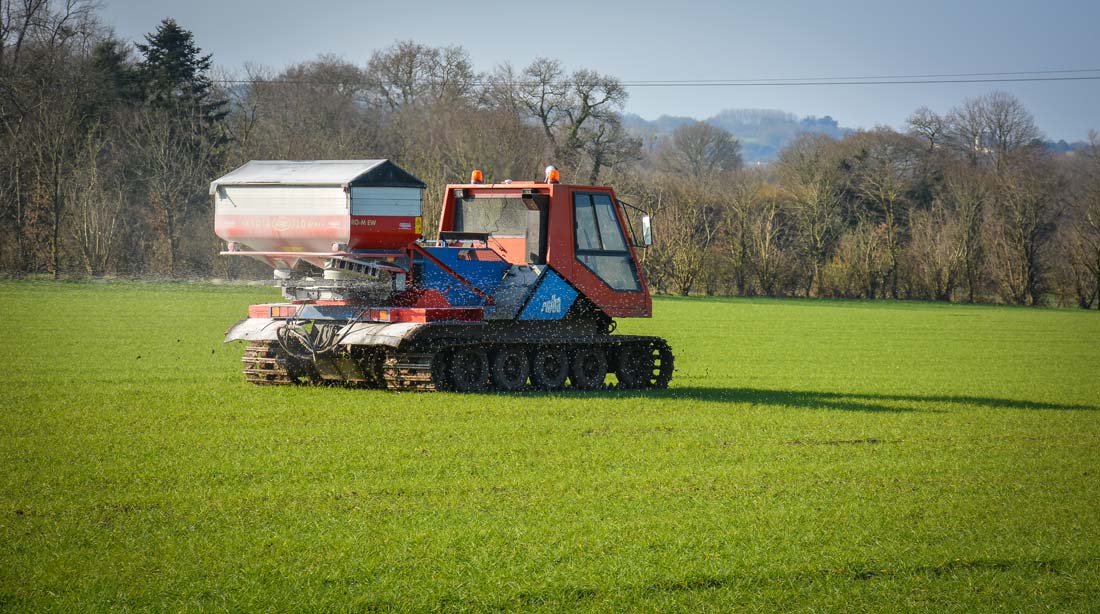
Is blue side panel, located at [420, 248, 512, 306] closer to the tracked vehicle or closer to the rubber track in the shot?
the tracked vehicle

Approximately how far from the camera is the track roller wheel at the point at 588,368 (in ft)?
64.2

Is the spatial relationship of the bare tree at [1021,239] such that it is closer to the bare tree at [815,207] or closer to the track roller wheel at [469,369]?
the bare tree at [815,207]

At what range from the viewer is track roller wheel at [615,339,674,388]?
20.3 metres

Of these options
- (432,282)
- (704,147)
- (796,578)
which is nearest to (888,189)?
(432,282)

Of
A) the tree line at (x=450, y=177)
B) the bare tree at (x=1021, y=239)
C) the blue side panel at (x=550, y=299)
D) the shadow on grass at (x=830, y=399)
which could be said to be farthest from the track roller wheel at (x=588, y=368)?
the bare tree at (x=1021, y=239)

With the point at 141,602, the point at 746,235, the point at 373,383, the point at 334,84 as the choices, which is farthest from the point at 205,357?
the point at 334,84

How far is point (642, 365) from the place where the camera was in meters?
20.4

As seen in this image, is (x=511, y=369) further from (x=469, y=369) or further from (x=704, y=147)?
(x=704, y=147)

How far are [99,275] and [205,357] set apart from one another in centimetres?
2989

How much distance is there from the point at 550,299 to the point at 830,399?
176 inches

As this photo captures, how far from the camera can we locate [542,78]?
6856cm

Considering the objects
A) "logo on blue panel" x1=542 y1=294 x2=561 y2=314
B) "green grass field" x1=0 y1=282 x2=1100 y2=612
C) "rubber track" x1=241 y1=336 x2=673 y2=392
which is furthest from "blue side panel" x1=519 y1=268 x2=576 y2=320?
"green grass field" x1=0 y1=282 x2=1100 y2=612

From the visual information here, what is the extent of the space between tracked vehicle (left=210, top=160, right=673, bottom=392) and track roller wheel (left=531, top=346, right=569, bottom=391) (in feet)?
0.07

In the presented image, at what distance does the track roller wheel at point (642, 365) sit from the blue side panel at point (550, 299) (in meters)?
1.50
